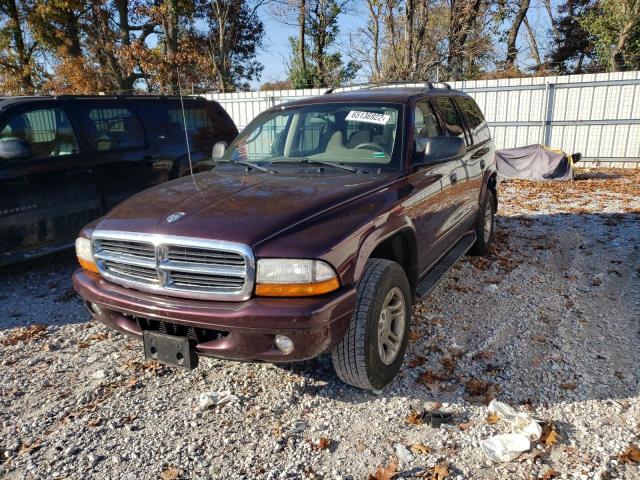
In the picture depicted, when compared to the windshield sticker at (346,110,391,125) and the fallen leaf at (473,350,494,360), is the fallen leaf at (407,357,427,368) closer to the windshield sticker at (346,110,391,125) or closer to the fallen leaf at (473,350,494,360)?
the fallen leaf at (473,350,494,360)

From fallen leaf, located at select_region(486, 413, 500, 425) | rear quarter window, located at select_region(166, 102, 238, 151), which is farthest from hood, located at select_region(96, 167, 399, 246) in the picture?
rear quarter window, located at select_region(166, 102, 238, 151)

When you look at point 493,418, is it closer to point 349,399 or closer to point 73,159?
point 349,399

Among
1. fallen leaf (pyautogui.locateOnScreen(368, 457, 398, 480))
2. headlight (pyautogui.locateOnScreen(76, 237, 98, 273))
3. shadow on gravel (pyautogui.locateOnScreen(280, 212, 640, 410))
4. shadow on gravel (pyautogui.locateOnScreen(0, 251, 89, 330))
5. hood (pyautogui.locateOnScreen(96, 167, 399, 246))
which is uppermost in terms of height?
hood (pyautogui.locateOnScreen(96, 167, 399, 246))

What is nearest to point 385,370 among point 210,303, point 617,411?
point 210,303

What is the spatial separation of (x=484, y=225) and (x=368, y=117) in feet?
8.35

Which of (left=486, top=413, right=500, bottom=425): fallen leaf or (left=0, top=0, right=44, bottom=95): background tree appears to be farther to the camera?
(left=0, top=0, right=44, bottom=95): background tree

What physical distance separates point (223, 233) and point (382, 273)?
0.99 metres

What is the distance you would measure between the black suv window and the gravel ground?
1.71m

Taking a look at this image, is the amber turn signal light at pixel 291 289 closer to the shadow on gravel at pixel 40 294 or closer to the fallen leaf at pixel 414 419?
the fallen leaf at pixel 414 419

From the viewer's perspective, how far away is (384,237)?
120 inches

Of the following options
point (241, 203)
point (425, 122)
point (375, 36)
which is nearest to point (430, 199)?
point (425, 122)

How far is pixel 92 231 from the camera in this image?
317cm

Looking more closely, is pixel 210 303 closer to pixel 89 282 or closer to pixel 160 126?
pixel 89 282

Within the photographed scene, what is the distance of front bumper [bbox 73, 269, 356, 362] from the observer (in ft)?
8.13
